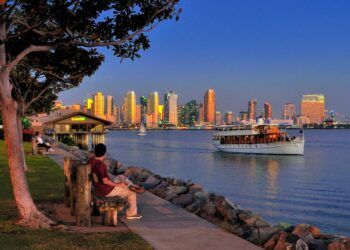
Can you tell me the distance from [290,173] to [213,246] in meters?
45.2

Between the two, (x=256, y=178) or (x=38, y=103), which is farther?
(x=256, y=178)

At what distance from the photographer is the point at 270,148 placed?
8169 centimetres

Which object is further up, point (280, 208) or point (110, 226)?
point (110, 226)

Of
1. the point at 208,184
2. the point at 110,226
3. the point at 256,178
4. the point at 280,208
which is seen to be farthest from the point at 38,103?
the point at 110,226

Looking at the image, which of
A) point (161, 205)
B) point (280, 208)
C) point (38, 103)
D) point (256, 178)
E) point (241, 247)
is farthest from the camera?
point (256, 178)

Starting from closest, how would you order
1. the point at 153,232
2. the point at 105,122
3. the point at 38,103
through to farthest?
the point at 153,232 → the point at 38,103 → the point at 105,122

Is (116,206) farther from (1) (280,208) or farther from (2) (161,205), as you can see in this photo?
(1) (280,208)

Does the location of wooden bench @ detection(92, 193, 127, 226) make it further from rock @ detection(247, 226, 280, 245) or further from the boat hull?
the boat hull

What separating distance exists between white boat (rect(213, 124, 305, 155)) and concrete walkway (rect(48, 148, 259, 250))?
2736 inches

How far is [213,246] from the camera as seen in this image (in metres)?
8.84

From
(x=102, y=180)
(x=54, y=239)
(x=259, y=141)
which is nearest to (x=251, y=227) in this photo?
(x=102, y=180)

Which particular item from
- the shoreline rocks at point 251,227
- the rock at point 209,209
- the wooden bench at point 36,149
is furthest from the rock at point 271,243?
the wooden bench at point 36,149

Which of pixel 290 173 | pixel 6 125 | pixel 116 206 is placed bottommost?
pixel 290 173

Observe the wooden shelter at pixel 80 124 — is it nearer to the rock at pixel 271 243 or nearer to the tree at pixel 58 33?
the tree at pixel 58 33
